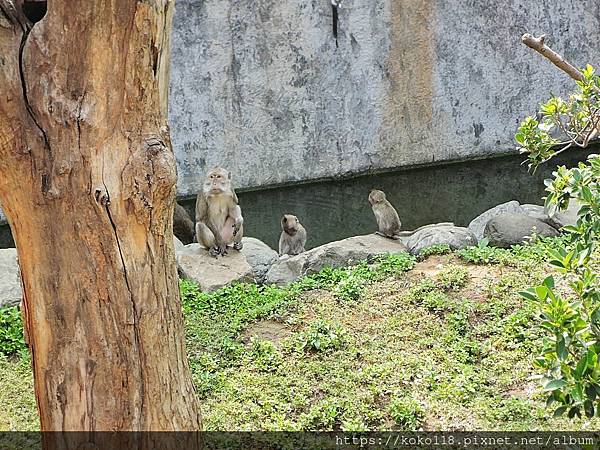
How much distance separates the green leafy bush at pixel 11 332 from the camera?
245 inches

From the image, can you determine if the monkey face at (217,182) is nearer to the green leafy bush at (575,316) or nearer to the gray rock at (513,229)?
the gray rock at (513,229)

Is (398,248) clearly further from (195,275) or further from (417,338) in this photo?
(417,338)

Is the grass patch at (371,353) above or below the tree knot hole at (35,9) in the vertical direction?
below

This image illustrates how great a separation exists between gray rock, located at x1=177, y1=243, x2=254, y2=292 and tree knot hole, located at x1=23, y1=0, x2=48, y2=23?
14.3 ft

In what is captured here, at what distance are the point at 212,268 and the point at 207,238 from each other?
1.76ft

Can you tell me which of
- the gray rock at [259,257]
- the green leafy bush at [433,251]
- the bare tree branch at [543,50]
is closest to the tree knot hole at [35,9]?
the bare tree branch at [543,50]

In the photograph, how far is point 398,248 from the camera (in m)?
8.70

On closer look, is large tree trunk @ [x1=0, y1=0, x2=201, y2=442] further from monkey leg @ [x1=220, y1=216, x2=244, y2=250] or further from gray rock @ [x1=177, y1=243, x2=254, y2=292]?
monkey leg @ [x1=220, y1=216, x2=244, y2=250]

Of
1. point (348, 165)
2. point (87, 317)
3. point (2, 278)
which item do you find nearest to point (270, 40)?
point (348, 165)

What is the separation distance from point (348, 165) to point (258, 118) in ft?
5.51

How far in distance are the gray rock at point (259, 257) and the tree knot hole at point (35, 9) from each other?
18.6ft

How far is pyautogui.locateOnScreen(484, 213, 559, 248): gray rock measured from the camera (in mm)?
8242

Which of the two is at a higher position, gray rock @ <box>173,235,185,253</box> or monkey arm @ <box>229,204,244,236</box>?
monkey arm @ <box>229,204,244,236</box>

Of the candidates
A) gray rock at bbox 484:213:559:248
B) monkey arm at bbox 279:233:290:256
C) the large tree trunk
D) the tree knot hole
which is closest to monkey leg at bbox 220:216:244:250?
monkey arm at bbox 279:233:290:256
